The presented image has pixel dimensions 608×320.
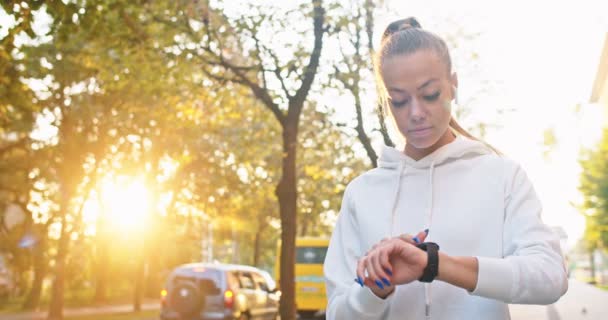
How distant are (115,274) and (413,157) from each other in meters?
57.3

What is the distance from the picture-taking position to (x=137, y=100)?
2555 cm

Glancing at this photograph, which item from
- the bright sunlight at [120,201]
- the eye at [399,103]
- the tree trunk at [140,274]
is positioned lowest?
the tree trunk at [140,274]

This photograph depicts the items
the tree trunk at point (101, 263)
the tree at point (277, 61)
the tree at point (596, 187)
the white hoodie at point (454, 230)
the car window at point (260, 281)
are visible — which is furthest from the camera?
the tree at point (596, 187)

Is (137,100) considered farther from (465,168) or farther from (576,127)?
(576,127)

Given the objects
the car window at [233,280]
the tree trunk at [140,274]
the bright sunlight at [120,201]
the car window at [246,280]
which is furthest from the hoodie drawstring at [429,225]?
the tree trunk at [140,274]

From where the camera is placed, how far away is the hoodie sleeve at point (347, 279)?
6.75 feet

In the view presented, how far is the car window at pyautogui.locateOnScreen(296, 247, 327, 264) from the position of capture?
105 ft

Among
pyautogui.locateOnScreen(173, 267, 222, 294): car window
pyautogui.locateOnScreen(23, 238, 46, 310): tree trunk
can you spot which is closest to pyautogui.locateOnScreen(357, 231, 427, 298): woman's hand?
pyautogui.locateOnScreen(173, 267, 222, 294): car window

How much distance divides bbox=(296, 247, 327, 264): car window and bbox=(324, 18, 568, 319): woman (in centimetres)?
2973

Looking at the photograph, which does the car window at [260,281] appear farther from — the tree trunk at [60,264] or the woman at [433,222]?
the woman at [433,222]

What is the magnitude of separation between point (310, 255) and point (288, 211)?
12.3 metres

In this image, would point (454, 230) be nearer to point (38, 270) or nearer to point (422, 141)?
point (422, 141)

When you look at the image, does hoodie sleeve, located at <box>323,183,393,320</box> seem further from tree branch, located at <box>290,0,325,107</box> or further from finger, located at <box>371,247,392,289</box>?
tree branch, located at <box>290,0,325,107</box>

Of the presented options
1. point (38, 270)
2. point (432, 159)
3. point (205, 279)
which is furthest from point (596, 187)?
point (432, 159)
